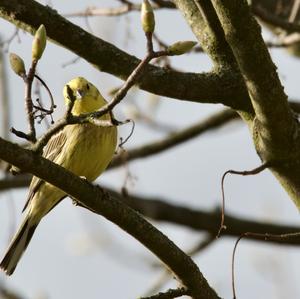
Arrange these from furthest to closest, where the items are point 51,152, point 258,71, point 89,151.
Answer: point 51,152, point 89,151, point 258,71

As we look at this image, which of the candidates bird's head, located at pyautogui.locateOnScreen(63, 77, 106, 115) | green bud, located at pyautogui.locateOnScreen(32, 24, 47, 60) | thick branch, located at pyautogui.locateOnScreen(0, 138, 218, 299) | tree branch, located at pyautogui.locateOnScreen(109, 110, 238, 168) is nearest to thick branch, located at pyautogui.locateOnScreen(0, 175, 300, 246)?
tree branch, located at pyautogui.locateOnScreen(109, 110, 238, 168)

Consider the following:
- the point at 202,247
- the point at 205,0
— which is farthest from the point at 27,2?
the point at 202,247

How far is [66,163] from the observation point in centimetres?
534

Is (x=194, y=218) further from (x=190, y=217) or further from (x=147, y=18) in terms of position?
(x=147, y=18)

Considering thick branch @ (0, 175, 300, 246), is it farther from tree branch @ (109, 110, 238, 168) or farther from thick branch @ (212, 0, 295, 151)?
thick branch @ (212, 0, 295, 151)

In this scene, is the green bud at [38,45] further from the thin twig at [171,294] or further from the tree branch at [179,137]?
the tree branch at [179,137]

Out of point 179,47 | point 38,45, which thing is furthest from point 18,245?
point 179,47

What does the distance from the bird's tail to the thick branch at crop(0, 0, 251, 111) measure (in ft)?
5.78

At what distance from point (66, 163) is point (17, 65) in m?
2.51

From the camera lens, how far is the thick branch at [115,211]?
273cm

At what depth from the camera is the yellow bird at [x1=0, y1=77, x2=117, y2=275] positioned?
5238mm

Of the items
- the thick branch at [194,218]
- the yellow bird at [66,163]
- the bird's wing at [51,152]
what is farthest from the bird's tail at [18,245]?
the thick branch at [194,218]

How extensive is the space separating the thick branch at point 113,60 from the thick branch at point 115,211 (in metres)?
0.76

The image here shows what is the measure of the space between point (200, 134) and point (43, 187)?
4.46 feet
